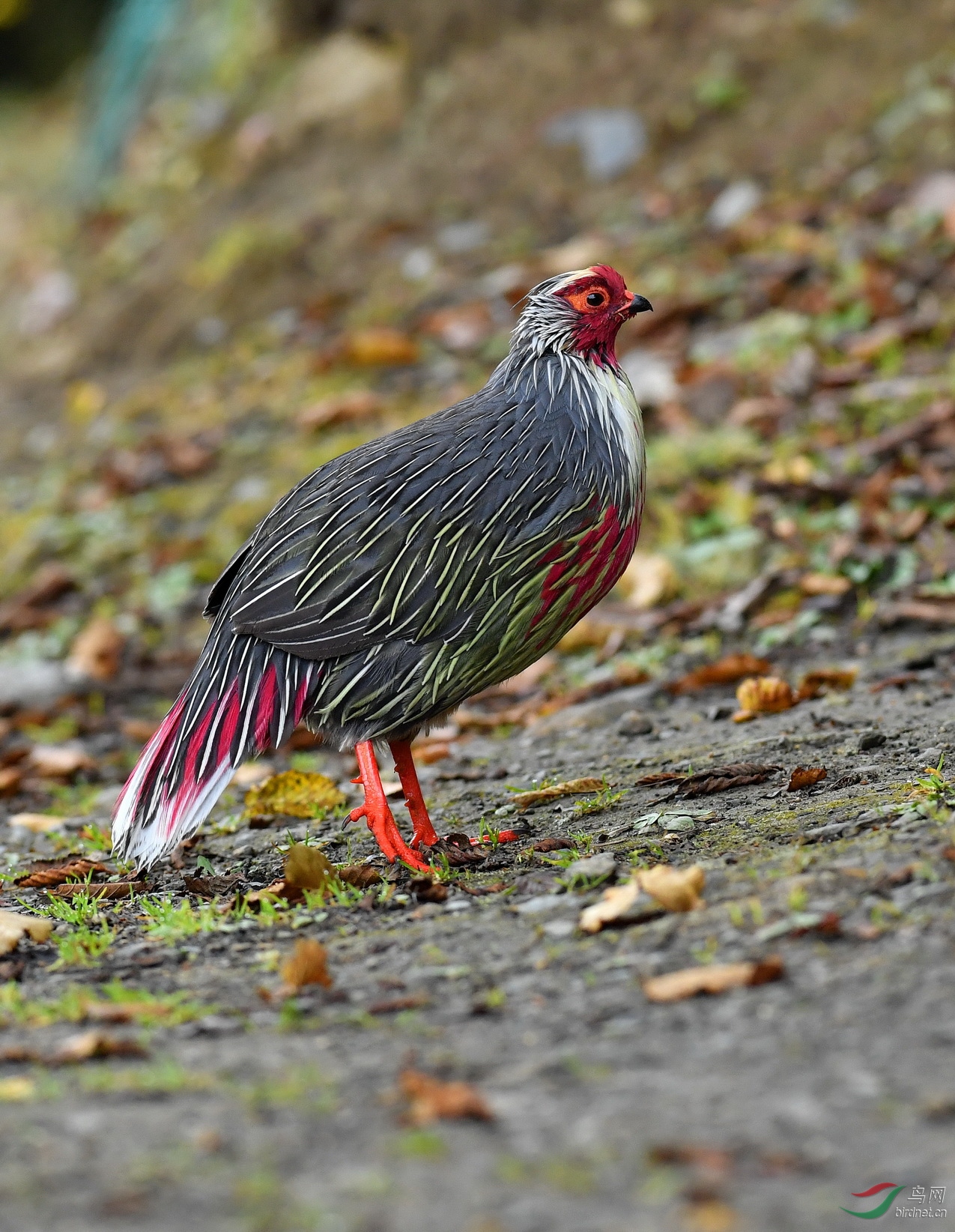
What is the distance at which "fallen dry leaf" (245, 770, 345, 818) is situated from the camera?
426 cm

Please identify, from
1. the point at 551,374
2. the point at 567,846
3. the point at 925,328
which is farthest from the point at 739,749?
the point at 925,328

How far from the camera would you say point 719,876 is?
2879 mm

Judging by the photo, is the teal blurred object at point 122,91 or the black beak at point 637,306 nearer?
the black beak at point 637,306

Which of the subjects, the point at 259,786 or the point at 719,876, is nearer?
the point at 719,876

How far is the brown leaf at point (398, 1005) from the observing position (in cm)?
248

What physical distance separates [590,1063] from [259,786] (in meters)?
2.40

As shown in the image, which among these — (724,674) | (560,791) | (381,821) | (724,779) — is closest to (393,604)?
(381,821)

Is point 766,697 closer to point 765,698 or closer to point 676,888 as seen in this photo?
→ point 765,698

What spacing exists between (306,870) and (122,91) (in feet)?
32.7

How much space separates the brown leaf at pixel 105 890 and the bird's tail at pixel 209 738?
0.23 ft

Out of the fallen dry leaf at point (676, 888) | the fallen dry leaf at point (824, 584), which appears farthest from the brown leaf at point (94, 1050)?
the fallen dry leaf at point (824, 584)

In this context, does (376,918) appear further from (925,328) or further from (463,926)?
(925,328)

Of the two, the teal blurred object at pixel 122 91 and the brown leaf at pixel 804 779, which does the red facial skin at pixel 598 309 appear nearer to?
the brown leaf at pixel 804 779

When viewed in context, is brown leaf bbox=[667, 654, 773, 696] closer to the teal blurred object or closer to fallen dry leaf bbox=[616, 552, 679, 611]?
fallen dry leaf bbox=[616, 552, 679, 611]
